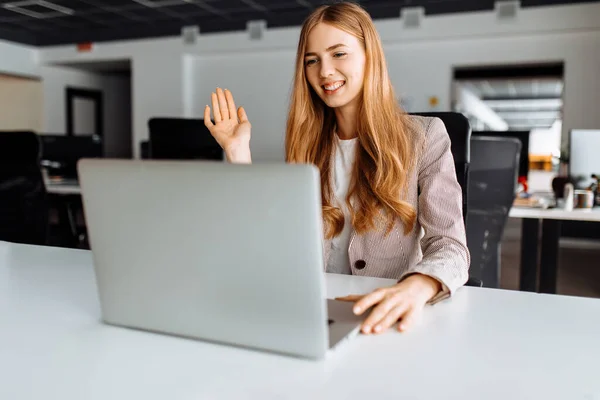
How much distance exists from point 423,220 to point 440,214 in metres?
0.05

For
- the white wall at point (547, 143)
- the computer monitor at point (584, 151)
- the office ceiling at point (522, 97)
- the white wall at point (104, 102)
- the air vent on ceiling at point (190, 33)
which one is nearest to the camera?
the computer monitor at point (584, 151)

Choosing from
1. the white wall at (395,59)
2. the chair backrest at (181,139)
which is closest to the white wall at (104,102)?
the white wall at (395,59)

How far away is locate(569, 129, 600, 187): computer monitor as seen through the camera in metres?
3.38

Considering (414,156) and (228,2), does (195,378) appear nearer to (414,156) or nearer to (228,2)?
(414,156)

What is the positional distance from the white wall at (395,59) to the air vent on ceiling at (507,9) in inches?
2.8

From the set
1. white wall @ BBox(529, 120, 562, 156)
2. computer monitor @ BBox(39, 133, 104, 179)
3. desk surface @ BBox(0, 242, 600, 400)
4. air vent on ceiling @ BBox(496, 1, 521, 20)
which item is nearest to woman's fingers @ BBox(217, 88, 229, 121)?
desk surface @ BBox(0, 242, 600, 400)

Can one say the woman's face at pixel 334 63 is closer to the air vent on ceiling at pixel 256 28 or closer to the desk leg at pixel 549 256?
the desk leg at pixel 549 256

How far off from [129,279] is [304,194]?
0.28 meters

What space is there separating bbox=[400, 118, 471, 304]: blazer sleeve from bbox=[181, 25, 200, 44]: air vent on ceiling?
7.42 m

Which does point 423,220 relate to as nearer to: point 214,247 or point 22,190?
point 214,247

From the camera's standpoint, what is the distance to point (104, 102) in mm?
10945

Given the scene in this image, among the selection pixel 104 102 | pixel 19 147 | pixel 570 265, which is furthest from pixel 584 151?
pixel 104 102

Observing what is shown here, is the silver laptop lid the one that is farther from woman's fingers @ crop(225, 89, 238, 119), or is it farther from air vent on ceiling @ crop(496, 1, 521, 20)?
air vent on ceiling @ crop(496, 1, 521, 20)

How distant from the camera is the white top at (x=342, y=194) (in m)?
1.38
